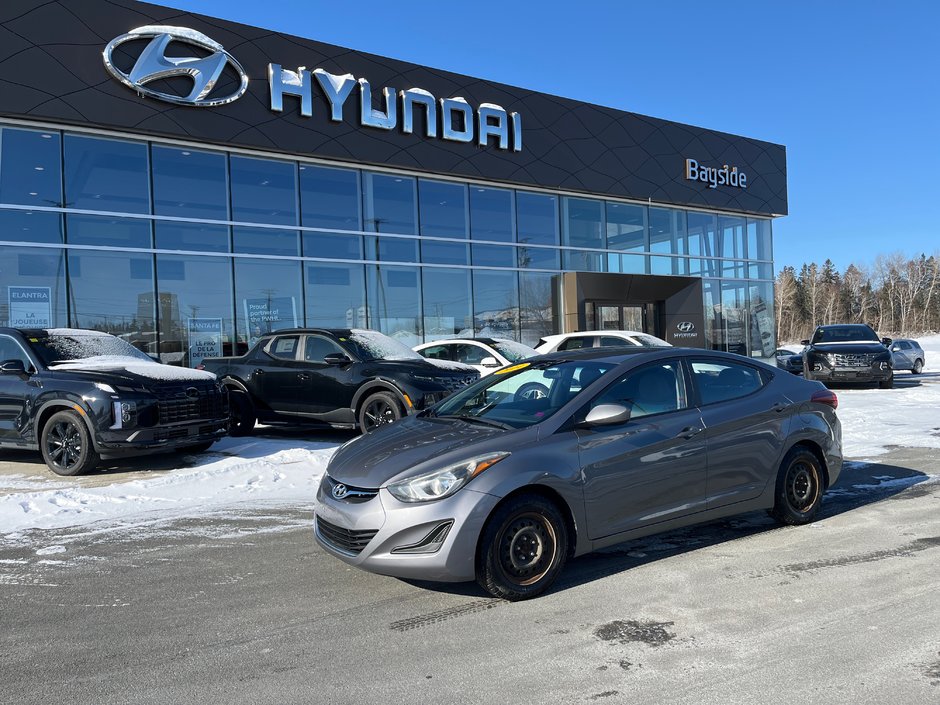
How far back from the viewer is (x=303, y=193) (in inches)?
707

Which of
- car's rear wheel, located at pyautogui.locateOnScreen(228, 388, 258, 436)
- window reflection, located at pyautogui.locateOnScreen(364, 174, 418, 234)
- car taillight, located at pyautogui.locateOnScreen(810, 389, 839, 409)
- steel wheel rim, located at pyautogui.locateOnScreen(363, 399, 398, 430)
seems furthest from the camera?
window reflection, located at pyautogui.locateOnScreen(364, 174, 418, 234)

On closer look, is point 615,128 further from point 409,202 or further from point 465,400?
point 465,400

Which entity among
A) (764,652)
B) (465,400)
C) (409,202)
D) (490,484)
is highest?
(409,202)

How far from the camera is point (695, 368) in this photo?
18.5 feet

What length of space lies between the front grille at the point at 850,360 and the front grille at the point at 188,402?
55.4 feet

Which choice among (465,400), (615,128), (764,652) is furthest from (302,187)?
(764,652)

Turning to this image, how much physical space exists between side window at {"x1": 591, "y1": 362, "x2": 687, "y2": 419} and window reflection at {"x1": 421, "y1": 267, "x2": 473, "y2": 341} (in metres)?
14.4

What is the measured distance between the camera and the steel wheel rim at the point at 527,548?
439 cm

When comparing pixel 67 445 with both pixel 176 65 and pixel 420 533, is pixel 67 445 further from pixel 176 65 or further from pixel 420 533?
pixel 176 65

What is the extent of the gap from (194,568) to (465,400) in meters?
2.29

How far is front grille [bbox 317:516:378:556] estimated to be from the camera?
437 cm

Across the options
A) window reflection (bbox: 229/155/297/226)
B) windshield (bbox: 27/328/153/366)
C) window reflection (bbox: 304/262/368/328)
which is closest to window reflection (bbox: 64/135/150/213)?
window reflection (bbox: 229/155/297/226)

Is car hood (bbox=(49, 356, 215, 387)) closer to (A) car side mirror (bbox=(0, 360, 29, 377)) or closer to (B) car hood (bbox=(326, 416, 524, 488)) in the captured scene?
(A) car side mirror (bbox=(0, 360, 29, 377))

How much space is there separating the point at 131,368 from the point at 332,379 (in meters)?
2.74
